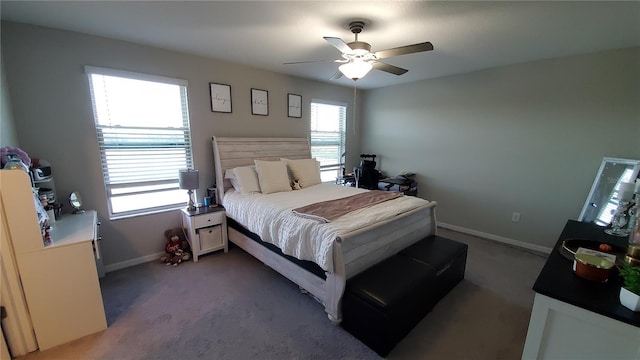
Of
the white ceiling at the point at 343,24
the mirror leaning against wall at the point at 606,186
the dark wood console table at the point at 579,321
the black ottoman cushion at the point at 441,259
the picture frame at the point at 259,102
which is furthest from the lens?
the picture frame at the point at 259,102

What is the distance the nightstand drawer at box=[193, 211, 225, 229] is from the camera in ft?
9.68

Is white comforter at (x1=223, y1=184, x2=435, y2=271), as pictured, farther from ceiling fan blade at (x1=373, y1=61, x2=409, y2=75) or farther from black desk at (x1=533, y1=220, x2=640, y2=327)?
ceiling fan blade at (x1=373, y1=61, x2=409, y2=75)

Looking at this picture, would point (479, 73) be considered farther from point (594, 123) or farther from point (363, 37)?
point (363, 37)

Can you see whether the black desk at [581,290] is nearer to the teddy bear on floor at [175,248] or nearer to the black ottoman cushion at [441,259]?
the black ottoman cushion at [441,259]

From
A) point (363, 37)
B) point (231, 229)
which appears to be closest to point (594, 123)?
point (363, 37)

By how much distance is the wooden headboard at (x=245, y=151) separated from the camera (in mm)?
3330

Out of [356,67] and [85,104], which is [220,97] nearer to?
[85,104]

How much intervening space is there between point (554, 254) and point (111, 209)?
3.94m

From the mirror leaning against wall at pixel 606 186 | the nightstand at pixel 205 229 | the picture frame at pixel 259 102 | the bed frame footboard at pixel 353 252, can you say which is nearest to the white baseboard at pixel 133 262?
the nightstand at pixel 205 229

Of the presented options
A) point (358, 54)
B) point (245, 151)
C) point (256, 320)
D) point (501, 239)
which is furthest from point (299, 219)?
point (501, 239)

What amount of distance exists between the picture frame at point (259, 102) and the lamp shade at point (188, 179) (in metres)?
1.29

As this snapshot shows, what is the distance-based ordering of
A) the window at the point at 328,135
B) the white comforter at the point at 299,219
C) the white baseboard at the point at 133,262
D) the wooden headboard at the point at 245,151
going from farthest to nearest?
1. the window at the point at 328,135
2. the wooden headboard at the point at 245,151
3. the white baseboard at the point at 133,262
4. the white comforter at the point at 299,219

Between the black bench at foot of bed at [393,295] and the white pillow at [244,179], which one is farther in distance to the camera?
the white pillow at [244,179]

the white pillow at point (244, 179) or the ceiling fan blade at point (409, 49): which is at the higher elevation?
the ceiling fan blade at point (409, 49)
